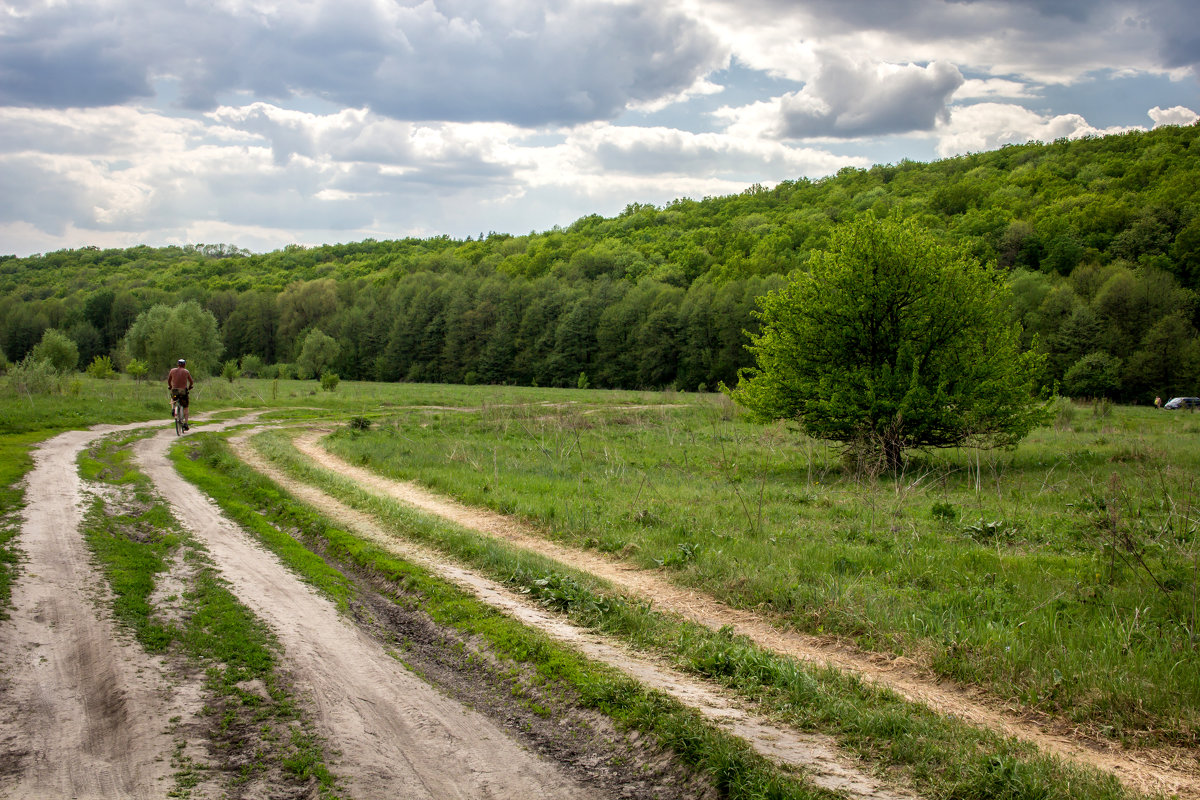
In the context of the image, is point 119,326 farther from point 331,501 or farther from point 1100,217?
point 1100,217

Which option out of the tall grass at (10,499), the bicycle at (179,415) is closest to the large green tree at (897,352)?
the tall grass at (10,499)

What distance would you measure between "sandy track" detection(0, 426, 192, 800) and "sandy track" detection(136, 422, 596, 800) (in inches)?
40.7

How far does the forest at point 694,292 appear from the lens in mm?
62094

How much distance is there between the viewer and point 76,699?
5.09 meters

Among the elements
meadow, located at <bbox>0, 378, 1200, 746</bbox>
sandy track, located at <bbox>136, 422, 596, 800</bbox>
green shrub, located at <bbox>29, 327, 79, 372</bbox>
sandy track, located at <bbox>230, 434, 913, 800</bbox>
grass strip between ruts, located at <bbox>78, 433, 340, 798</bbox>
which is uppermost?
green shrub, located at <bbox>29, 327, 79, 372</bbox>

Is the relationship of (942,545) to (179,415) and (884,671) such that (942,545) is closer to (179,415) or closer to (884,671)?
(884,671)

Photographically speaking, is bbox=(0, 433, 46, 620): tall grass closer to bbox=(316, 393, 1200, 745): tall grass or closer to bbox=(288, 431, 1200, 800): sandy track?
bbox=(288, 431, 1200, 800): sandy track

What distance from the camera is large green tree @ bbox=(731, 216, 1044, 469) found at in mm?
19547

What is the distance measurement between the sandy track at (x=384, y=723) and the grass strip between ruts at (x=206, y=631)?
17 centimetres

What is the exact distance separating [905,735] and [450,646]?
4249 millimetres

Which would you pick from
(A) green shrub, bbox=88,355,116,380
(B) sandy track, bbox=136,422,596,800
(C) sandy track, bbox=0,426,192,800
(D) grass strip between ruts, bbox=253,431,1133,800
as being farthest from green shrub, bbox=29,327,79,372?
(D) grass strip between ruts, bbox=253,431,1133,800

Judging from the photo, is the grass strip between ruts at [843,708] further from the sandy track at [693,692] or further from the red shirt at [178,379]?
the red shirt at [178,379]

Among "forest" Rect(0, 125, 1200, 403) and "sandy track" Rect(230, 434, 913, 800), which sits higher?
"forest" Rect(0, 125, 1200, 403)

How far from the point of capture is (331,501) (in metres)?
14.1
